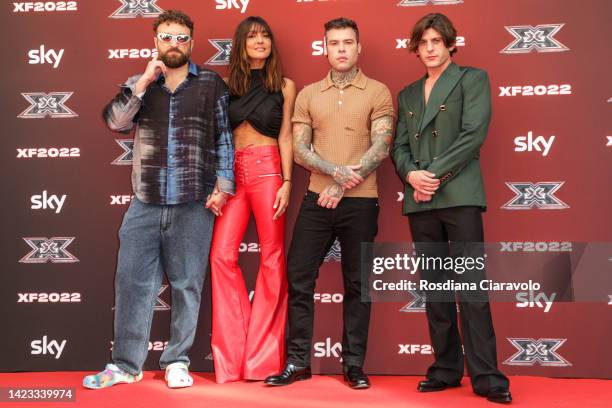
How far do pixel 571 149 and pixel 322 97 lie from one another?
5.42ft

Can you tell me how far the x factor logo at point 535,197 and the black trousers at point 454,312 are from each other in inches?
31.1

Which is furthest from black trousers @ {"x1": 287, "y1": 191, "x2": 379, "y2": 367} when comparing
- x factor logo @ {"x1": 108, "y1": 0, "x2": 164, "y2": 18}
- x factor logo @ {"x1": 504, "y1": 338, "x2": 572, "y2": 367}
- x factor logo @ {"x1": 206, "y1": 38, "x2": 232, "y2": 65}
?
x factor logo @ {"x1": 108, "y1": 0, "x2": 164, "y2": 18}

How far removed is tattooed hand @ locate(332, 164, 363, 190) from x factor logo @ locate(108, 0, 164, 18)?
1.88 m

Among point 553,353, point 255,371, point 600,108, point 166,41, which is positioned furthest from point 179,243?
point 600,108

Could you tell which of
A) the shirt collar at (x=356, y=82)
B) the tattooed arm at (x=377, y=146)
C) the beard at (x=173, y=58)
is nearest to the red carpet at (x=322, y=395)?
the tattooed arm at (x=377, y=146)

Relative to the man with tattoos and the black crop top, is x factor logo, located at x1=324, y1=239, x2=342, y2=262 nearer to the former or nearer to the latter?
the man with tattoos

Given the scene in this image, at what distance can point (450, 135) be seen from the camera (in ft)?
11.8

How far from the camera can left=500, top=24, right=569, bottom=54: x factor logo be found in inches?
167

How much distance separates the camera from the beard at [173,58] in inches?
154

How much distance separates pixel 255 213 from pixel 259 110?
0.63m

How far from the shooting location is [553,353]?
4199 mm

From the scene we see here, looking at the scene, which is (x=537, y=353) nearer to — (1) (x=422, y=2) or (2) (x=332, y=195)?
(2) (x=332, y=195)
